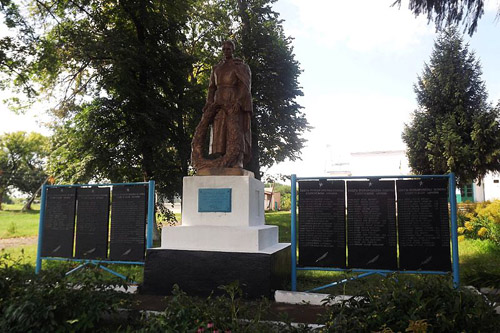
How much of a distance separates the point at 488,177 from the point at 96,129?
30501mm

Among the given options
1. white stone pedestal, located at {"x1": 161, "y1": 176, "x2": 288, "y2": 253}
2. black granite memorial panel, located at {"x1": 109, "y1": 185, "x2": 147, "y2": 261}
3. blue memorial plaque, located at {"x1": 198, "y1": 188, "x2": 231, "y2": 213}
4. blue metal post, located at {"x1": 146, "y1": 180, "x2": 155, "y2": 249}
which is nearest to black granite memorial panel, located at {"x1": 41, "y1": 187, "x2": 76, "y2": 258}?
black granite memorial panel, located at {"x1": 109, "y1": 185, "x2": 147, "y2": 261}

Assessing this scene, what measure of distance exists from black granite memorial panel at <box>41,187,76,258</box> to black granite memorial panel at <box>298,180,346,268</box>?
4485mm

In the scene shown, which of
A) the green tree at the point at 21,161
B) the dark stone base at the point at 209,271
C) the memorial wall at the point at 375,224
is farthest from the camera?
the green tree at the point at 21,161

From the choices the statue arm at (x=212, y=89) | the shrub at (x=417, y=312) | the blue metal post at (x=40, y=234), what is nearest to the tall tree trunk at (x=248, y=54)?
the statue arm at (x=212, y=89)

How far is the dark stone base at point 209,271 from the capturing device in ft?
16.5

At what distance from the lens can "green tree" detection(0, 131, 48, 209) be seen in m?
45.1

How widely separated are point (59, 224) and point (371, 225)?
5.82 metres

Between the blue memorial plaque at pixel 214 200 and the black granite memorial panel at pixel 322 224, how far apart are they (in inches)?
47.2

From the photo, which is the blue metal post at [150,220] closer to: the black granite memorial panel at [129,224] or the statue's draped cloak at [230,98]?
the black granite memorial panel at [129,224]

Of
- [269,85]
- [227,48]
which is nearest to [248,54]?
[269,85]

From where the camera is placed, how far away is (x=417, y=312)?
255cm

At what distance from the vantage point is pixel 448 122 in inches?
880

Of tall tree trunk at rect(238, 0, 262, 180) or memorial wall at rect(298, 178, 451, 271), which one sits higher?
tall tree trunk at rect(238, 0, 262, 180)

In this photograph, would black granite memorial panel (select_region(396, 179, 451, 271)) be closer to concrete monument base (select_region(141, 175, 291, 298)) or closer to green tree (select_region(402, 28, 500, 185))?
concrete monument base (select_region(141, 175, 291, 298))
